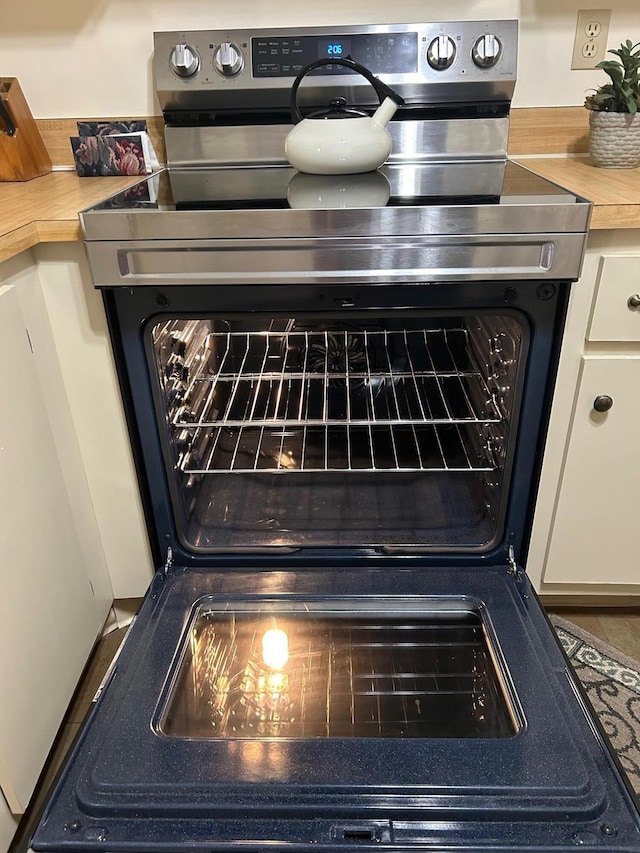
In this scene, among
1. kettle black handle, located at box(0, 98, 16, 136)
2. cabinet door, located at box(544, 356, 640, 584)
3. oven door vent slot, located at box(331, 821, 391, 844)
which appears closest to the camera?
oven door vent slot, located at box(331, 821, 391, 844)

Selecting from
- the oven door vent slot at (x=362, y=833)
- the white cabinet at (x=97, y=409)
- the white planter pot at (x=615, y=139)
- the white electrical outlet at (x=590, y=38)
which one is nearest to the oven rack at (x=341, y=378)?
the white cabinet at (x=97, y=409)

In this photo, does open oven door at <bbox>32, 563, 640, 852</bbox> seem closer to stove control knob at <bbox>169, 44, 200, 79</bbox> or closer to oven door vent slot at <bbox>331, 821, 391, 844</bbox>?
oven door vent slot at <bbox>331, 821, 391, 844</bbox>

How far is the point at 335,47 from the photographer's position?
1.36 metres

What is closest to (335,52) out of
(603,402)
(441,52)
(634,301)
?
(441,52)

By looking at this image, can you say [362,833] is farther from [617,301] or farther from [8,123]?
[8,123]

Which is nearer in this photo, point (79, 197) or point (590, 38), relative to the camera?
point (79, 197)

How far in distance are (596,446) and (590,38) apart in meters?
0.96

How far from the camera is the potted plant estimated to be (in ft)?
4.31

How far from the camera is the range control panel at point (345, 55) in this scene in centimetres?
136

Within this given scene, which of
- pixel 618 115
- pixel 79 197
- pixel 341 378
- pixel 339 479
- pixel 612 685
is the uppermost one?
pixel 618 115

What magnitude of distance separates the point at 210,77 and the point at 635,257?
0.96m

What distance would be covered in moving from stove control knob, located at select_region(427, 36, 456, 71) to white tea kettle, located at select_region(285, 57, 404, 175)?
10.5 inches

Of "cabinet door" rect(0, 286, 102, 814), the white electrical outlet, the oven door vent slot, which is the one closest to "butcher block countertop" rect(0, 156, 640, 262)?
"cabinet door" rect(0, 286, 102, 814)

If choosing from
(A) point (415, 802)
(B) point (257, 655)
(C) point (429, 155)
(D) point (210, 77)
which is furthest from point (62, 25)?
(A) point (415, 802)
